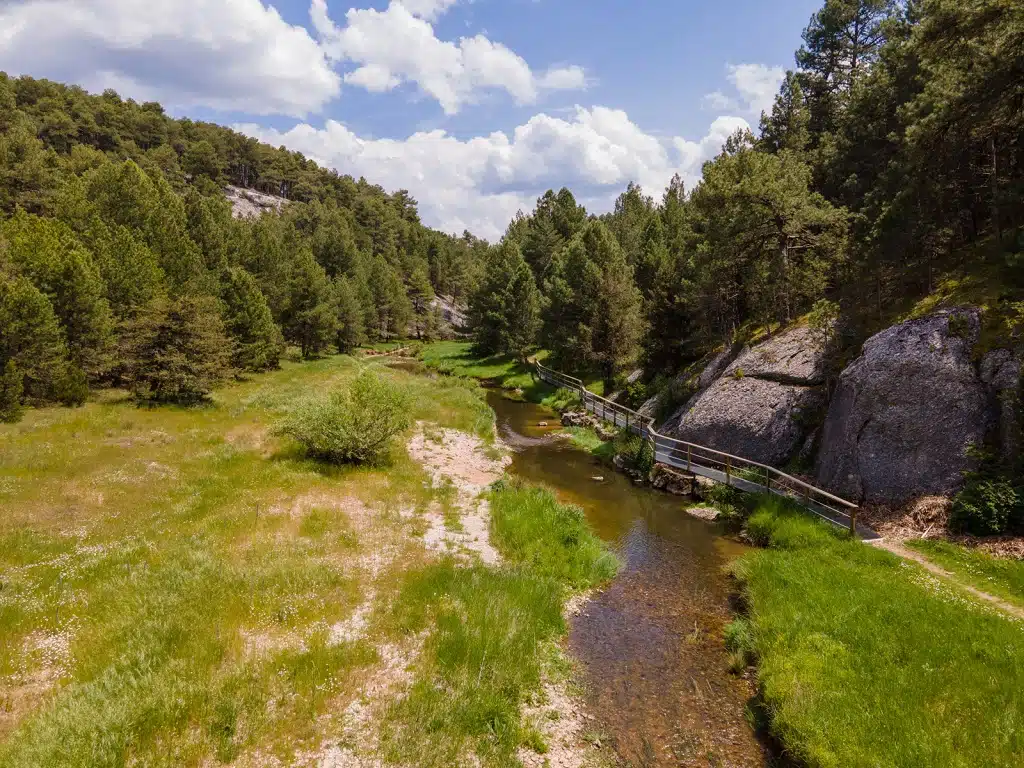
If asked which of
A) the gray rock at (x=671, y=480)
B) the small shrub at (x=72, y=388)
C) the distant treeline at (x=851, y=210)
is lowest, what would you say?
the small shrub at (x=72, y=388)

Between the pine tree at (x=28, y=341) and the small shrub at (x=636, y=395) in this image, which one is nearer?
the pine tree at (x=28, y=341)

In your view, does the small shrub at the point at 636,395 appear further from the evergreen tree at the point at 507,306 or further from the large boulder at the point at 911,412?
the evergreen tree at the point at 507,306

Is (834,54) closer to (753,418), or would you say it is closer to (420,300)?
(753,418)

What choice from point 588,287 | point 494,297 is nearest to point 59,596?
point 588,287

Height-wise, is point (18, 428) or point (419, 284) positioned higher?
point (419, 284)

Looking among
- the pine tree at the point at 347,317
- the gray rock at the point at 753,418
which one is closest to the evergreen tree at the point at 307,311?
the pine tree at the point at 347,317

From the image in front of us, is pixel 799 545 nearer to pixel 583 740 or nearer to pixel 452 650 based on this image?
pixel 583 740
